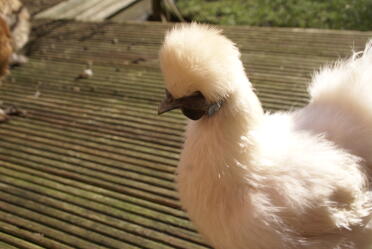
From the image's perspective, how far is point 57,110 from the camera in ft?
13.0

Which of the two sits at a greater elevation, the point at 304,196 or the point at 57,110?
the point at 57,110

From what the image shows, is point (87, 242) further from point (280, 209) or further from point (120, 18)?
point (120, 18)

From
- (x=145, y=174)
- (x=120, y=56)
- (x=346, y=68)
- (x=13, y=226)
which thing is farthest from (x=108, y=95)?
(x=346, y=68)

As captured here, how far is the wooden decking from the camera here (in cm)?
254

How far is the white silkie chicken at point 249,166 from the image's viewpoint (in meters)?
1.51

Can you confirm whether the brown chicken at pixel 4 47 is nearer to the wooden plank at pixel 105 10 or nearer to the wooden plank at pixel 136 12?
the wooden plank at pixel 105 10

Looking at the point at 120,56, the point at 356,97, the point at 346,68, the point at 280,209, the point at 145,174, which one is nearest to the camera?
the point at 280,209

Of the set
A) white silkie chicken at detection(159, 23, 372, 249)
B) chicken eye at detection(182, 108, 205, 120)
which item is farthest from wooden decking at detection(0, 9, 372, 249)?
chicken eye at detection(182, 108, 205, 120)

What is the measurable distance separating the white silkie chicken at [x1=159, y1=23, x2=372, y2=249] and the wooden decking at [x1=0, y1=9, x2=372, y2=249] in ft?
2.63

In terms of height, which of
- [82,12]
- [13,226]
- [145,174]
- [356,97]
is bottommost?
[13,226]

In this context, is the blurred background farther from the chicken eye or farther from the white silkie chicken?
the chicken eye

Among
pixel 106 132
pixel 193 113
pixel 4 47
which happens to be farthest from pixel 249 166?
pixel 4 47

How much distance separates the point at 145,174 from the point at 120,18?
471 cm

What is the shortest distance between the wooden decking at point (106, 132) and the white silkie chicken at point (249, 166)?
801 mm
